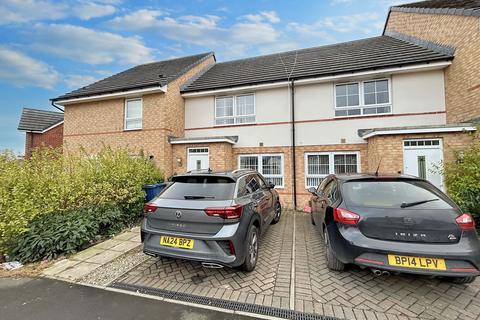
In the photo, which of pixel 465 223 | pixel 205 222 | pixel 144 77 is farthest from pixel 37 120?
pixel 465 223

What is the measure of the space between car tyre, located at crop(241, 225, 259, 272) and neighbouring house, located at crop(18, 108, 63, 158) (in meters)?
18.3

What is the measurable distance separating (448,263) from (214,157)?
741 centimetres

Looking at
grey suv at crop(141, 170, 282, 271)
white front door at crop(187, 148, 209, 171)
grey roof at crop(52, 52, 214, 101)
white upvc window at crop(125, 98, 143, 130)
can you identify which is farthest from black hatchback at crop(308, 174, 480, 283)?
white upvc window at crop(125, 98, 143, 130)

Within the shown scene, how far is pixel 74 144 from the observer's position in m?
10.8

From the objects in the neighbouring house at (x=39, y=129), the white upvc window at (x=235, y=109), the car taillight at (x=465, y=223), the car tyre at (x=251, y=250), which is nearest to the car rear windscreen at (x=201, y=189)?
the car tyre at (x=251, y=250)

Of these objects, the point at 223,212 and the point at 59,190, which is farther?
the point at 59,190

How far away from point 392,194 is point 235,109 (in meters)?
7.81

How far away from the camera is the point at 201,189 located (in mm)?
3445

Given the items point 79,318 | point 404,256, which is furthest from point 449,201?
point 79,318

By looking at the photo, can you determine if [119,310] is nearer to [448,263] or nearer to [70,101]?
[448,263]

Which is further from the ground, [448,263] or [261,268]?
[448,263]

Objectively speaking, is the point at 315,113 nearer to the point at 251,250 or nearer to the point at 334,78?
the point at 334,78

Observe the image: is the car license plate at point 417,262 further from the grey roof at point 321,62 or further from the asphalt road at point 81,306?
the grey roof at point 321,62

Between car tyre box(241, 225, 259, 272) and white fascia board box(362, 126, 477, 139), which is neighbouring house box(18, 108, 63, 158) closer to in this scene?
car tyre box(241, 225, 259, 272)
